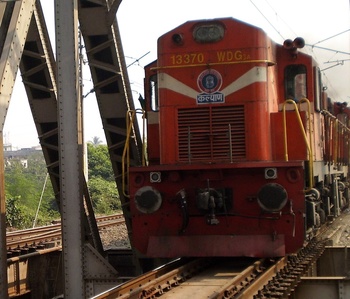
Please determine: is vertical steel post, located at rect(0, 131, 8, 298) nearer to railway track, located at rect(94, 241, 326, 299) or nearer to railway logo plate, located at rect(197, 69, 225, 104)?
railway track, located at rect(94, 241, 326, 299)

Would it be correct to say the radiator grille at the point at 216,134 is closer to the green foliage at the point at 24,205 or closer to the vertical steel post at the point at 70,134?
the vertical steel post at the point at 70,134

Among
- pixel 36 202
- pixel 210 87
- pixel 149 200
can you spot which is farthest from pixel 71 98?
pixel 36 202

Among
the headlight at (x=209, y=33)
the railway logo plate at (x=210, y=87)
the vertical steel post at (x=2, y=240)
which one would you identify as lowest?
the vertical steel post at (x=2, y=240)

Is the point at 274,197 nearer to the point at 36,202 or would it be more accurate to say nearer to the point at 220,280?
the point at 220,280

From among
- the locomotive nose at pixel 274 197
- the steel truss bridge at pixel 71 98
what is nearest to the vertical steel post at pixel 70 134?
the steel truss bridge at pixel 71 98

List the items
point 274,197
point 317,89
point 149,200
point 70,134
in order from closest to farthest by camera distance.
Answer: point 274,197 → point 149,200 → point 70,134 → point 317,89

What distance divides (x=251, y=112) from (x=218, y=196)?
4.34ft

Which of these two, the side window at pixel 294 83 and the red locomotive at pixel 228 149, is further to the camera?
the side window at pixel 294 83

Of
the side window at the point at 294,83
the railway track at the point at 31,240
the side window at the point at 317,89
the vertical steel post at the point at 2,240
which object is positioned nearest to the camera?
the vertical steel post at the point at 2,240

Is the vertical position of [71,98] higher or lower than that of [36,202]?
higher

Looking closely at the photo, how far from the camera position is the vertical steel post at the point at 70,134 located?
944 cm

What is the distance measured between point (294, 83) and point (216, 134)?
1595 millimetres

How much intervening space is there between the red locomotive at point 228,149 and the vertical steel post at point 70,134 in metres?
0.83

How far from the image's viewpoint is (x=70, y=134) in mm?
9430
